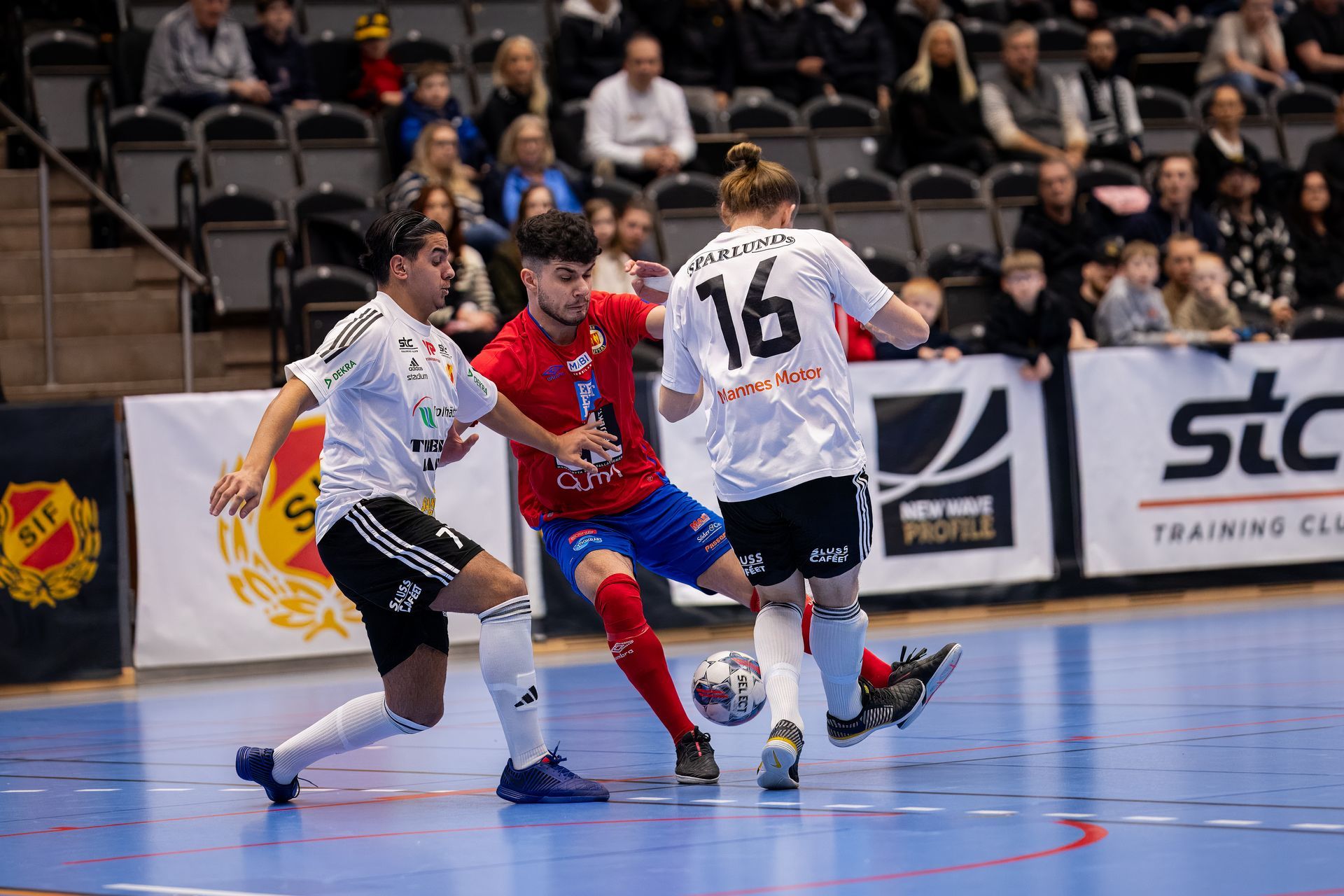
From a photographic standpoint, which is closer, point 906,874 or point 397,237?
Answer: point 906,874

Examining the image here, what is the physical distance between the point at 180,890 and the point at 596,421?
8.17 ft

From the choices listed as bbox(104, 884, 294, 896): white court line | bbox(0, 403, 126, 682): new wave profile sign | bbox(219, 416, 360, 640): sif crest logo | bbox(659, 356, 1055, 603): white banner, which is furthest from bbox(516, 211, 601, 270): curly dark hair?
bbox(659, 356, 1055, 603): white banner

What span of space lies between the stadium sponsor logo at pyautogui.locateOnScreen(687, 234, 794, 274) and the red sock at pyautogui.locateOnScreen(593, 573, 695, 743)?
1.08 meters

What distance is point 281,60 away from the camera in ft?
46.8

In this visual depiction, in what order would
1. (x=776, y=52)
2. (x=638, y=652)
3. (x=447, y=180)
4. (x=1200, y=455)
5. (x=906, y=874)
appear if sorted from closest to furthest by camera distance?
(x=906, y=874) → (x=638, y=652) → (x=447, y=180) → (x=1200, y=455) → (x=776, y=52)

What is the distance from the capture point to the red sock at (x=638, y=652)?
5.73 metres

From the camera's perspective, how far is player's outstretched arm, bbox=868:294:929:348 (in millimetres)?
5395

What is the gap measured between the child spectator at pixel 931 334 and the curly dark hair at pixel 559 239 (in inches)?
226

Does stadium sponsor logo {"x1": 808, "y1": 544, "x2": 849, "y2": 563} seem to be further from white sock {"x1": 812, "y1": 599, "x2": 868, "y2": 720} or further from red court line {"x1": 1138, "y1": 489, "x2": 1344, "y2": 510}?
red court line {"x1": 1138, "y1": 489, "x2": 1344, "y2": 510}

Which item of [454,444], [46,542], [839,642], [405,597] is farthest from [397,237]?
[46,542]

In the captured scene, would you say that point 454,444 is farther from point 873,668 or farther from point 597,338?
point 873,668

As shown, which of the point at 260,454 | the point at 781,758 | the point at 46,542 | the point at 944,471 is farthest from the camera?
the point at 944,471

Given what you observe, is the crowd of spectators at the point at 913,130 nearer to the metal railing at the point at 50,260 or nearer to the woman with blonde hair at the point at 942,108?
the woman with blonde hair at the point at 942,108

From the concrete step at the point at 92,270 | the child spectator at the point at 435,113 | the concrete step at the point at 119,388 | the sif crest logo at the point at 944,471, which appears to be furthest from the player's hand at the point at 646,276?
the concrete step at the point at 92,270
